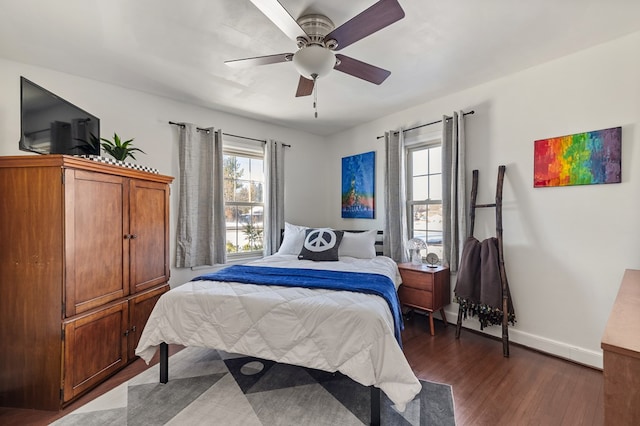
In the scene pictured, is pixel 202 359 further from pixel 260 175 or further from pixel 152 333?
pixel 260 175

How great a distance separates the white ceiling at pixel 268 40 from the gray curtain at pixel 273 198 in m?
1.07

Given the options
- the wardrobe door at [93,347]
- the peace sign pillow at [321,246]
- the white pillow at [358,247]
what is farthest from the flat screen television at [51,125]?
the white pillow at [358,247]

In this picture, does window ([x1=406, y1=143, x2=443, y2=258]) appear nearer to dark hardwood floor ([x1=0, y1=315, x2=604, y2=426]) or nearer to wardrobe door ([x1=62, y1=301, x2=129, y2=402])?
dark hardwood floor ([x1=0, y1=315, x2=604, y2=426])

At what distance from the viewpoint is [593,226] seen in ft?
7.30

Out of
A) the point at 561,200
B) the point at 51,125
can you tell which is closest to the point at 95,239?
the point at 51,125

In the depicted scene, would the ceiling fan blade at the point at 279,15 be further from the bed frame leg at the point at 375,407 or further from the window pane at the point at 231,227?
the window pane at the point at 231,227

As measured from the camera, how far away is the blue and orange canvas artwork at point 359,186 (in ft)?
13.1

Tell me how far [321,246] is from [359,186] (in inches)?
57.4

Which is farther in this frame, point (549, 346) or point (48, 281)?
point (549, 346)

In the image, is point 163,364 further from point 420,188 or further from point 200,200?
point 420,188

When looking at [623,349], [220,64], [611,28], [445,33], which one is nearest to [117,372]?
[220,64]

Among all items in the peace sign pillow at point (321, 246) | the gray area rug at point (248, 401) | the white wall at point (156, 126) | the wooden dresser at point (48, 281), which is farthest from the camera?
the peace sign pillow at point (321, 246)

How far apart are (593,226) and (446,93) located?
1834mm

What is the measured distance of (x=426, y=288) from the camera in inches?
113
